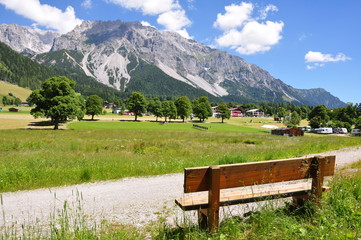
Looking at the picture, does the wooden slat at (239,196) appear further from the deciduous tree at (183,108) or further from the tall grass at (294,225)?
the deciduous tree at (183,108)

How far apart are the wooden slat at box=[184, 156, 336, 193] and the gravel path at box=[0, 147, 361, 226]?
2.43 metres

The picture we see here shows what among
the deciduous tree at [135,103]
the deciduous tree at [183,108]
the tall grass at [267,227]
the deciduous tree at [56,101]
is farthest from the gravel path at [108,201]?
the deciduous tree at [183,108]

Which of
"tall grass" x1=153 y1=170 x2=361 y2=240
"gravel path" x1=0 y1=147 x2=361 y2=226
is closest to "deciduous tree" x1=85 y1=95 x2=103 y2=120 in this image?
"gravel path" x1=0 y1=147 x2=361 y2=226

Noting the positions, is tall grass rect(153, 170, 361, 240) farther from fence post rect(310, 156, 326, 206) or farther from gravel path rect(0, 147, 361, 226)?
gravel path rect(0, 147, 361, 226)

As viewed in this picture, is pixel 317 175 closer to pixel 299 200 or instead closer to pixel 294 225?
pixel 299 200

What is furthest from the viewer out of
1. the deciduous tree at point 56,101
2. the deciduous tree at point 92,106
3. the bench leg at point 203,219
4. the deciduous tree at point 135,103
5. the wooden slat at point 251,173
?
the deciduous tree at point 135,103

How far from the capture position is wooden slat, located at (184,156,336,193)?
413 cm

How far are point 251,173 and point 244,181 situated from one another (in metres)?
0.22

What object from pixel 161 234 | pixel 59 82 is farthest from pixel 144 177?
pixel 59 82

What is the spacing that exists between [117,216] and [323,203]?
17.3 ft

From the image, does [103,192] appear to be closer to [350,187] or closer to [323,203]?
[323,203]

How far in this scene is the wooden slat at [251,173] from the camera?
4129 millimetres

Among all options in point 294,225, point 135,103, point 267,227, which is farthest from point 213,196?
point 135,103

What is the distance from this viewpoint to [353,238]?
12.7 ft
